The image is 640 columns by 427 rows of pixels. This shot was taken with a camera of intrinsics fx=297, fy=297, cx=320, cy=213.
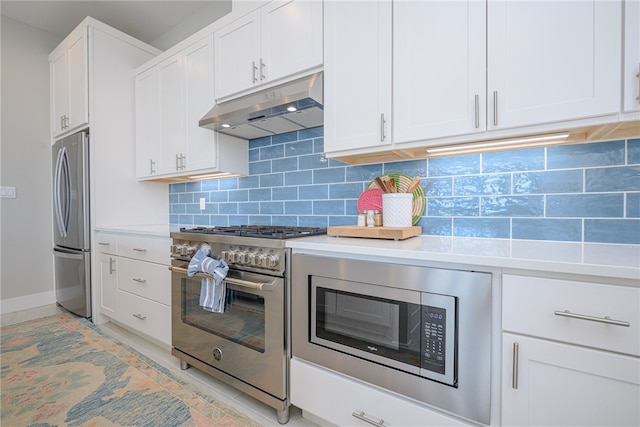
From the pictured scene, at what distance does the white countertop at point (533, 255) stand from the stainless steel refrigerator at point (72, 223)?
2.49 metres

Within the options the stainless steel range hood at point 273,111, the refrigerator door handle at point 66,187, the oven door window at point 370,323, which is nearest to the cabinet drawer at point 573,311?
the oven door window at point 370,323

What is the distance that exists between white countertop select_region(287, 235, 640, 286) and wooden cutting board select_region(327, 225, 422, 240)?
6cm

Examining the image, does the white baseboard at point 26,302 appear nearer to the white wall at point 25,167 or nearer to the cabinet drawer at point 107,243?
the white wall at point 25,167

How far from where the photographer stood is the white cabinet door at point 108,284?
8.47ft

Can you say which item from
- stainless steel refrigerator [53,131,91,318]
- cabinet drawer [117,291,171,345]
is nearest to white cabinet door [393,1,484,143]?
cabinet drawer [117,291,171,345]

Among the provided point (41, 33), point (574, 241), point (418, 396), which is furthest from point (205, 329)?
point (41, 33)

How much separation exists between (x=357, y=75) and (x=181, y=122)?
168cm

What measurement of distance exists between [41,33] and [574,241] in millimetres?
5077

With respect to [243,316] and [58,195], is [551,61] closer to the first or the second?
[243,316]

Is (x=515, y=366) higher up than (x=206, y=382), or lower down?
higher up

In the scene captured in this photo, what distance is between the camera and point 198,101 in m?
2.36

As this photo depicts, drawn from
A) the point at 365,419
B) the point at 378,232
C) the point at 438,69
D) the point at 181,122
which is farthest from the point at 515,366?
the point at 181,122

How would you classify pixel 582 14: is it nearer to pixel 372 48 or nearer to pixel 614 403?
pixel 372 48

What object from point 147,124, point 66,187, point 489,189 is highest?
point 147,124
